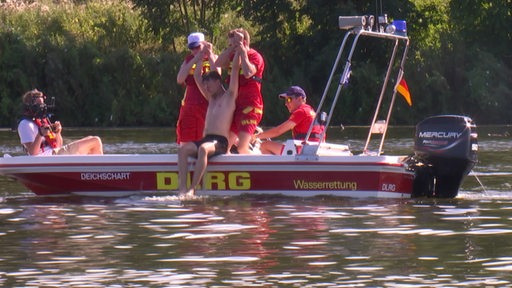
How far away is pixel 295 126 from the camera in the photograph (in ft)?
51.5

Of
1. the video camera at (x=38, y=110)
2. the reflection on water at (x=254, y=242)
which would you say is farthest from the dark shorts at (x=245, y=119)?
the video camera at (x=38, y=110)

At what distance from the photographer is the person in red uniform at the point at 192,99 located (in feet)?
49.9

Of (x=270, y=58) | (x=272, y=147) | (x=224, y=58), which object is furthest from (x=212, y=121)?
(x=270, y=58)

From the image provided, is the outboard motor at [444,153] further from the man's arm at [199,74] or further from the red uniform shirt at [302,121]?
the man's arm at [199,74]

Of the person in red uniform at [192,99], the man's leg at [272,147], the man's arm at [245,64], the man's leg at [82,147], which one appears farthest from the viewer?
the man's leg at [82,147]

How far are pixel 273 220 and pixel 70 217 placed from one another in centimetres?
188

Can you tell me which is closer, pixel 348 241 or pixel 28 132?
pixel 348 241

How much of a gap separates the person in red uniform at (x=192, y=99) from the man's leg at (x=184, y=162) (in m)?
0.41

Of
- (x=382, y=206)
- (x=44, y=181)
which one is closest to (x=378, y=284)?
(x=382, y=206)

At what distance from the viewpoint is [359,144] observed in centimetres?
2736

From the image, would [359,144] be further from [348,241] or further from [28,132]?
[348,241]

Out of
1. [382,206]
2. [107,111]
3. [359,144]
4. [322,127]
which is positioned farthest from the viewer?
[107,111]

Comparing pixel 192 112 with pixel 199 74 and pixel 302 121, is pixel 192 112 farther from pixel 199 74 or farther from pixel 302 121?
pixel 302 121

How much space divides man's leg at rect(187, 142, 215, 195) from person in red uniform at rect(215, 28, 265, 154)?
414 mm
